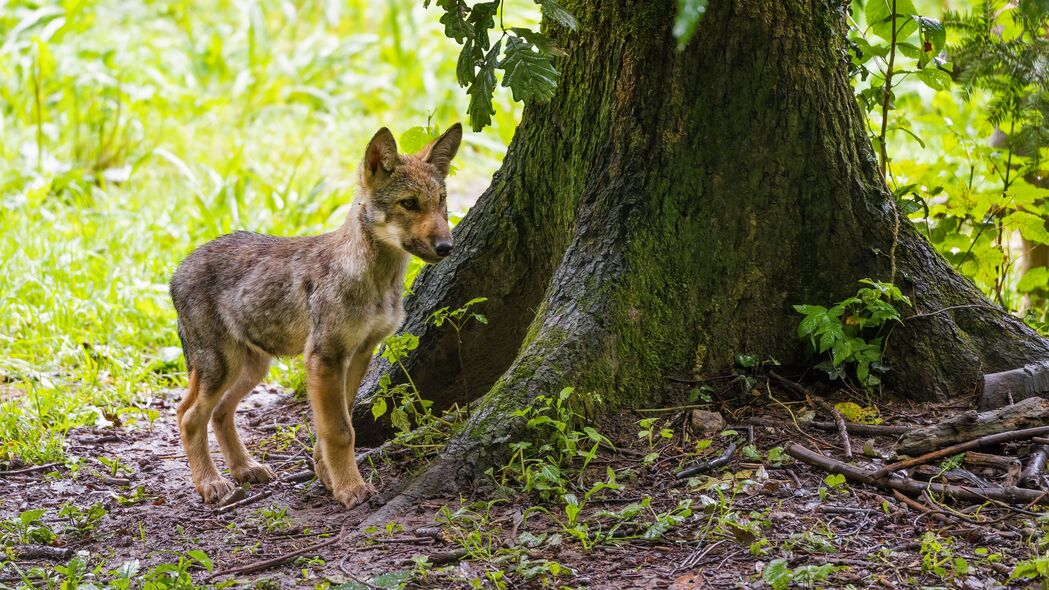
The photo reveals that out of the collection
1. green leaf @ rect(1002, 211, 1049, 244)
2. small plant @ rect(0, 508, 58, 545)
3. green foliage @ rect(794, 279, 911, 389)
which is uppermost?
green leaf @ rect(1002, 211, 1049, 244)

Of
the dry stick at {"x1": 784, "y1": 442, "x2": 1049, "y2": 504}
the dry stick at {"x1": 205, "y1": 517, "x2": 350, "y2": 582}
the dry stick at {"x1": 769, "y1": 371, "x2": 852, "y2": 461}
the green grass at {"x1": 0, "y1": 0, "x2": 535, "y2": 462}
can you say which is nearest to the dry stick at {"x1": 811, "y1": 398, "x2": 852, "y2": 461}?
the dry stick at {"x1": 769, "y1": 371, "x2": 852, "y2": 461}

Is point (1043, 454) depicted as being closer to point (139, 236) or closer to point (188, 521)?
point (188, 521)

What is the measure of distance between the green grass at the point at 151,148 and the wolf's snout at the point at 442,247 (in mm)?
1158

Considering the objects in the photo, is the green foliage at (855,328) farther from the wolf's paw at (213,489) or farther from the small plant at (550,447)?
the wolf's paw at (213,489)

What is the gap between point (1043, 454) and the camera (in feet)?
13.5

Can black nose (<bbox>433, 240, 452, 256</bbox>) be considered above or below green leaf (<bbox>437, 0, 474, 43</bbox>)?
below

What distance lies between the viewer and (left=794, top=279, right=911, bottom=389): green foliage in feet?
15.2

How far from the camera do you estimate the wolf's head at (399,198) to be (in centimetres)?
489

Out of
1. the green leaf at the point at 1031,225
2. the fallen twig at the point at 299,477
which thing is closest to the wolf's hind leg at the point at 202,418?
the fallen twig at the point at 299,477

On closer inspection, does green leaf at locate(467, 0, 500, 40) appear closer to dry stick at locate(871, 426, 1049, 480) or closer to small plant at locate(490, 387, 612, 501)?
small plant at locate(490, 387, 612, 501)

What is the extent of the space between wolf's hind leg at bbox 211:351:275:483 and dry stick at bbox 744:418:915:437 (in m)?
2.49

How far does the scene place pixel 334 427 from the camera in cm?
484

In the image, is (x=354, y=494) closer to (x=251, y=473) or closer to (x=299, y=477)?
(x=299, y=477)

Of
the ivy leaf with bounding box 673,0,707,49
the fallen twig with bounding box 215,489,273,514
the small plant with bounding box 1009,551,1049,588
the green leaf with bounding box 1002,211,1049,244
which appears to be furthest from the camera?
the green leaf with bounding box 1002,211,1049,244
